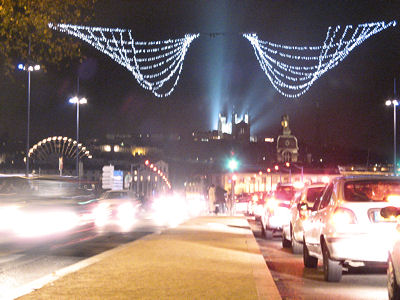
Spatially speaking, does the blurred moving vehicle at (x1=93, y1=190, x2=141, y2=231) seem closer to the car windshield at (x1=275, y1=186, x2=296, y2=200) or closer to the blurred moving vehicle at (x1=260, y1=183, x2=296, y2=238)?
the car windshield at (x1=275, y1=186, x2=296, y2=200)

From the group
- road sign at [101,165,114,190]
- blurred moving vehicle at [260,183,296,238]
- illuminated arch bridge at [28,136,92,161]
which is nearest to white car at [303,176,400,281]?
blurred moving vehicle at [260,183,296,238]

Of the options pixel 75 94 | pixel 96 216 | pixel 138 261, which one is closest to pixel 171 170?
pixel 75 94

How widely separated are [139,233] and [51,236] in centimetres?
299

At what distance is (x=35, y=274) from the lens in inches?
459

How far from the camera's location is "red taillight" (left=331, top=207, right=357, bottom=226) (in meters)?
10.3

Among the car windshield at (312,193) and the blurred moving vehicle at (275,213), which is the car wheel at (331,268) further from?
A: the blurred moving vehicle at (275,213)

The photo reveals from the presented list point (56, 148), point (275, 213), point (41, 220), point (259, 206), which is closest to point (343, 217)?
point (275, 213)

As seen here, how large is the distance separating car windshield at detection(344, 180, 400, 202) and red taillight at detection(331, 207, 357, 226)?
366 mm

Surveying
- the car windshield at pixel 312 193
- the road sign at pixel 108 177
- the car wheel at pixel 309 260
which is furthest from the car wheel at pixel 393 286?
the road sign at pixel 108 177

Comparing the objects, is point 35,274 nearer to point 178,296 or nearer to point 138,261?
point 138,261

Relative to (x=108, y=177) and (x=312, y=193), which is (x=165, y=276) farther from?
(x=108, y=177)

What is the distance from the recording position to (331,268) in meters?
10.8

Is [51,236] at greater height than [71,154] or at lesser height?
lesser

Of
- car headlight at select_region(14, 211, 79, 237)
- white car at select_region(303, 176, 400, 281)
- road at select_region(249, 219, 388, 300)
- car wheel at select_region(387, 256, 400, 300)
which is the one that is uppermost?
white car at select_region(303, 176, 400, 281)
